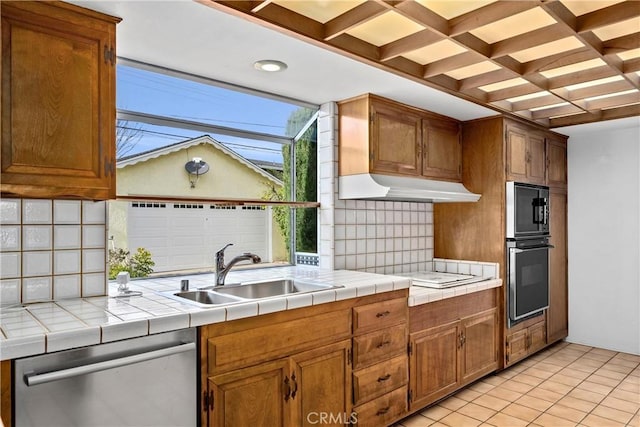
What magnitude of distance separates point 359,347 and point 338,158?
138 centimetres

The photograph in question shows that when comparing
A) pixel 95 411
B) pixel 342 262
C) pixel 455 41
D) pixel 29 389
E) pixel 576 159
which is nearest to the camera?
pixel 29 389

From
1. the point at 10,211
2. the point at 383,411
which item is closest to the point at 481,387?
the point at 383,411

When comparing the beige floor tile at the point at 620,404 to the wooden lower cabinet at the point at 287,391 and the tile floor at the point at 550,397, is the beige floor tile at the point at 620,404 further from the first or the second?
the wooden lower cabinet at the point at 287,391

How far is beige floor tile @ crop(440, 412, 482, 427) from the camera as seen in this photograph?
8.90ft

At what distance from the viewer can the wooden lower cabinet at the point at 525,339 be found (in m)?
3.63

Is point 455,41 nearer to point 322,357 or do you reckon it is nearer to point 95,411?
point 322,357

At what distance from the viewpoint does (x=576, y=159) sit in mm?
4418

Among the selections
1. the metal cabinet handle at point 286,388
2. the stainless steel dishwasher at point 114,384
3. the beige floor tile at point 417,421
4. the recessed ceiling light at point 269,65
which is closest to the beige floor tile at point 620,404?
the beige floor tile at point 417,421

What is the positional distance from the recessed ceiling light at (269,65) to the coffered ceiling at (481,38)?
0.36 m

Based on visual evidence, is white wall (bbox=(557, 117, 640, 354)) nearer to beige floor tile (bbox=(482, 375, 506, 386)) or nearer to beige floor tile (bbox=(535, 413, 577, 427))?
beige floor tile (bbox=(482, 375, 506, 386))

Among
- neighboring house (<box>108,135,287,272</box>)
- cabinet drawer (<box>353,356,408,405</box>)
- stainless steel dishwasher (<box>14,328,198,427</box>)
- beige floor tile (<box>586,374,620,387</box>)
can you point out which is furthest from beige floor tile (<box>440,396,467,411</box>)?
stainless steel dishwasher (<box>14,328,198,427</box>)

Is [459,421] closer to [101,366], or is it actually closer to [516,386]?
[516,386]

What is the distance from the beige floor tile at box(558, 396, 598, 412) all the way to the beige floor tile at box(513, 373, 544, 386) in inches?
11.3

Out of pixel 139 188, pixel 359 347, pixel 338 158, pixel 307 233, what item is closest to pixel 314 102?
pixel 338 158
